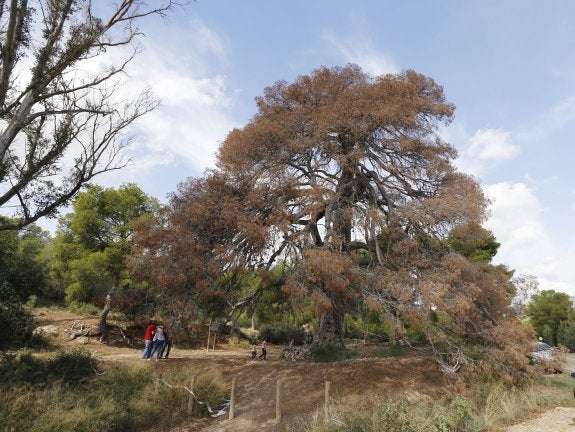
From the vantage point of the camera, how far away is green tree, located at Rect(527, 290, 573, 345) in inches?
2039

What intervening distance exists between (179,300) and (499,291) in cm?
1034

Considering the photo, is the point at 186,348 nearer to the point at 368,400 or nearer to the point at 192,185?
the point at 192,185

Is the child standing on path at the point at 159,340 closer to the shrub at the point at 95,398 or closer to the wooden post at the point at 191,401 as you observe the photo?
the shrub at the point at 95,398

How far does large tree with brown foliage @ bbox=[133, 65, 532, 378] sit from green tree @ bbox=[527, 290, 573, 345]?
46181 millimetres

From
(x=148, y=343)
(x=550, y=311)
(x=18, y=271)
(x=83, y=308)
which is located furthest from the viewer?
(x=550, y=311)

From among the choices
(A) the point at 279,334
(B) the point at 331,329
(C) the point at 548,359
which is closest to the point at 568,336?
(A) the point at 279,334

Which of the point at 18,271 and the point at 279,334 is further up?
the point at 18,271

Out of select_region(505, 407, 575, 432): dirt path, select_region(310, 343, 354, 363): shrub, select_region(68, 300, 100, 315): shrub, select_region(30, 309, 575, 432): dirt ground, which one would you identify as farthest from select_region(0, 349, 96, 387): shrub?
select_region(68, 300, 100, 315): shrub

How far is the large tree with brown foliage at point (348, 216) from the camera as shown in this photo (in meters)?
12.4

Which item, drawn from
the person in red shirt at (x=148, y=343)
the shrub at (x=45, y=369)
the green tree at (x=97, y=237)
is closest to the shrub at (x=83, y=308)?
the green tree at (x=97, y=237)

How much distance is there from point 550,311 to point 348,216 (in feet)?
171

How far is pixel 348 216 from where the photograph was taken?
1424 centimetres

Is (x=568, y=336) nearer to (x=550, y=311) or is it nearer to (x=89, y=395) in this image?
(x=550, y=311)

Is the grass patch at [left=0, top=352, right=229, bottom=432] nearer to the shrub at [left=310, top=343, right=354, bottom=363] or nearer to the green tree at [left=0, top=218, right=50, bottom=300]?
the shrub at [left=310, top=343, right=354, bottom=363]
